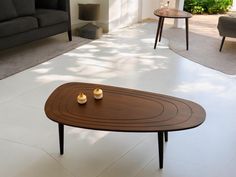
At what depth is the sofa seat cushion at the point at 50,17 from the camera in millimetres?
4230

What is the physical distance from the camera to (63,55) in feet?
13.8

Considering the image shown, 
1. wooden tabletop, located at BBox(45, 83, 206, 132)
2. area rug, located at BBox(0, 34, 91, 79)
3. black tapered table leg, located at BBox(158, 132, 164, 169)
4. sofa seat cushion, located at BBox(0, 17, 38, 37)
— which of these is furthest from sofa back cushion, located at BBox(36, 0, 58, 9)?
black tapered table leg, located at BBox(158, 132, 164, 169)

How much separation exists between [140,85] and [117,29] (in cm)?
254

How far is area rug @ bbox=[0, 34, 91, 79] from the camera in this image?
12.1 feet

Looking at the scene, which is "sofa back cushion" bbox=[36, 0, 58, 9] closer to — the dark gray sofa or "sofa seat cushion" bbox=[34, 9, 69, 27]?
the dark gray sofa

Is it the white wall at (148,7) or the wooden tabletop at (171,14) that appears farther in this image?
the white wall at (148,7)

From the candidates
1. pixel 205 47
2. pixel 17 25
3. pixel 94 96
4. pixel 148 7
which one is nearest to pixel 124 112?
pixel 94 96

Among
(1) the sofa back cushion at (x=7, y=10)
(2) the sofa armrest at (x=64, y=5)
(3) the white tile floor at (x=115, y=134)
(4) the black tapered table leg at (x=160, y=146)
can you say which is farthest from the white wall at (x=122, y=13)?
(4) the black tapered table leg at (x=160, y=146)

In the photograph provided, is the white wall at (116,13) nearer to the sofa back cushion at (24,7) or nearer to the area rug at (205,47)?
the area rug at (205,47)

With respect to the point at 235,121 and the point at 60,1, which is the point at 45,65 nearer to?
the point at 60,1

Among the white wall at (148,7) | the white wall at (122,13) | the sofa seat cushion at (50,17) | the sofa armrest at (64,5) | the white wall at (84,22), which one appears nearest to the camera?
the sofa seat cushion at (50,17)

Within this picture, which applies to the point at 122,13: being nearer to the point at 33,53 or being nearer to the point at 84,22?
the point at 84,22

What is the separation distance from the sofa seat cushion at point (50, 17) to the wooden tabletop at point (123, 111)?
7.54 feet

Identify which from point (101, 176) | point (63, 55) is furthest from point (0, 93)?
point (101, 176)
